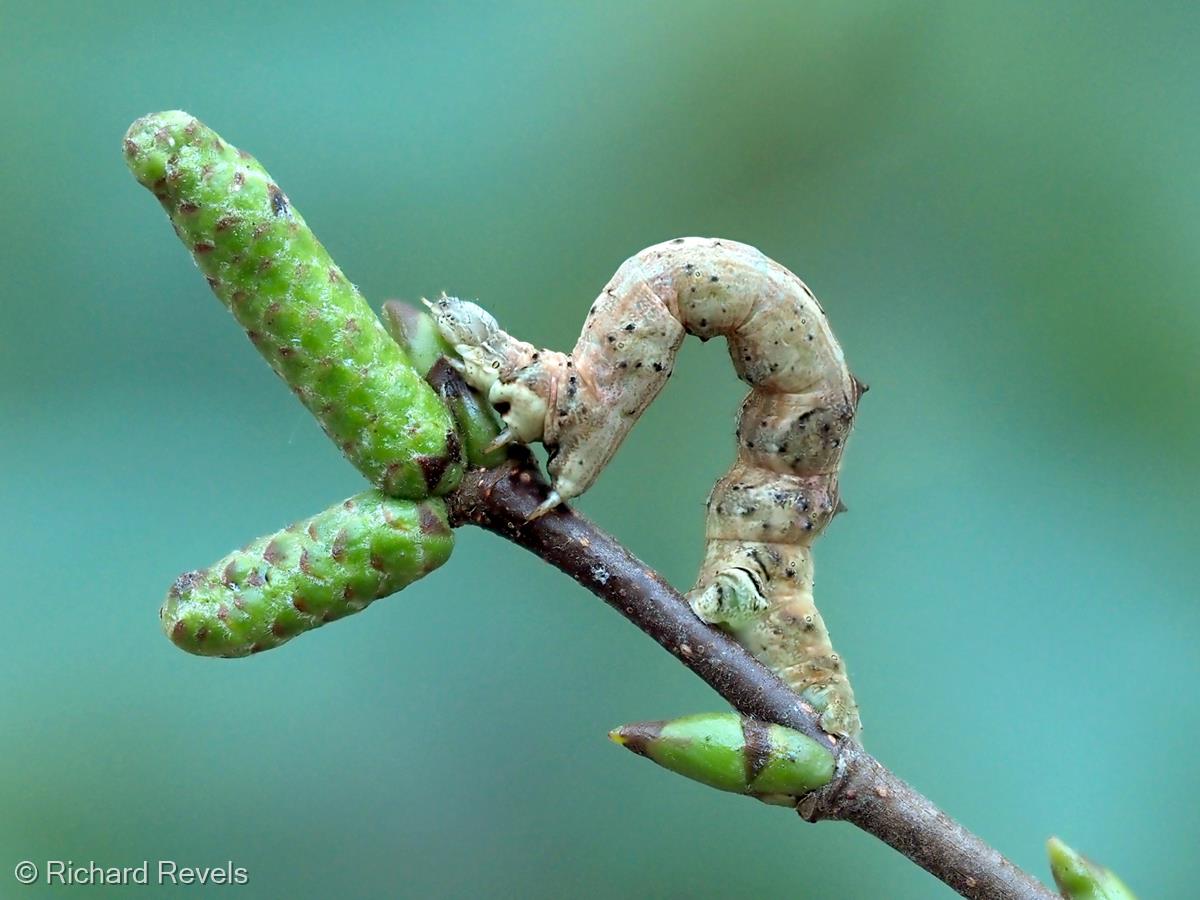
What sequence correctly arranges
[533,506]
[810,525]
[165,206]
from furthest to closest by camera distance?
[810,525] < [533,506] < [165,206]

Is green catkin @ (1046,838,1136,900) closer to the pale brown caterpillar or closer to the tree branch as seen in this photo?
the tree branch

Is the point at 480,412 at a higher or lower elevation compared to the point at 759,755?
higher

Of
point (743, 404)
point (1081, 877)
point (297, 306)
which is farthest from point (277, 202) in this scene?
point (1081, 877)

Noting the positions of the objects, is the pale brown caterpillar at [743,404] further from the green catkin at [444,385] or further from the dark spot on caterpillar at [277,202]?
the dark spot on caterpillar at [277,202]

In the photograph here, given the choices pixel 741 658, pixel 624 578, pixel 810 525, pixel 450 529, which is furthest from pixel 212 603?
pixel 810 525

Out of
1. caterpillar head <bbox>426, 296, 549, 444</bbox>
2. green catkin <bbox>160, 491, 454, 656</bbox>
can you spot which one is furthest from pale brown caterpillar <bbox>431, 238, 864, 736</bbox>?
green catkin <bbox>160, 491, 454, 656</bbox>

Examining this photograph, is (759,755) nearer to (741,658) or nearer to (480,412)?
Result: (741,658)

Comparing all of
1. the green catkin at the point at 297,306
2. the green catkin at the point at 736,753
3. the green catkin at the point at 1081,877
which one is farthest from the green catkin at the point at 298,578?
the green catkin at the point at 1081,877
